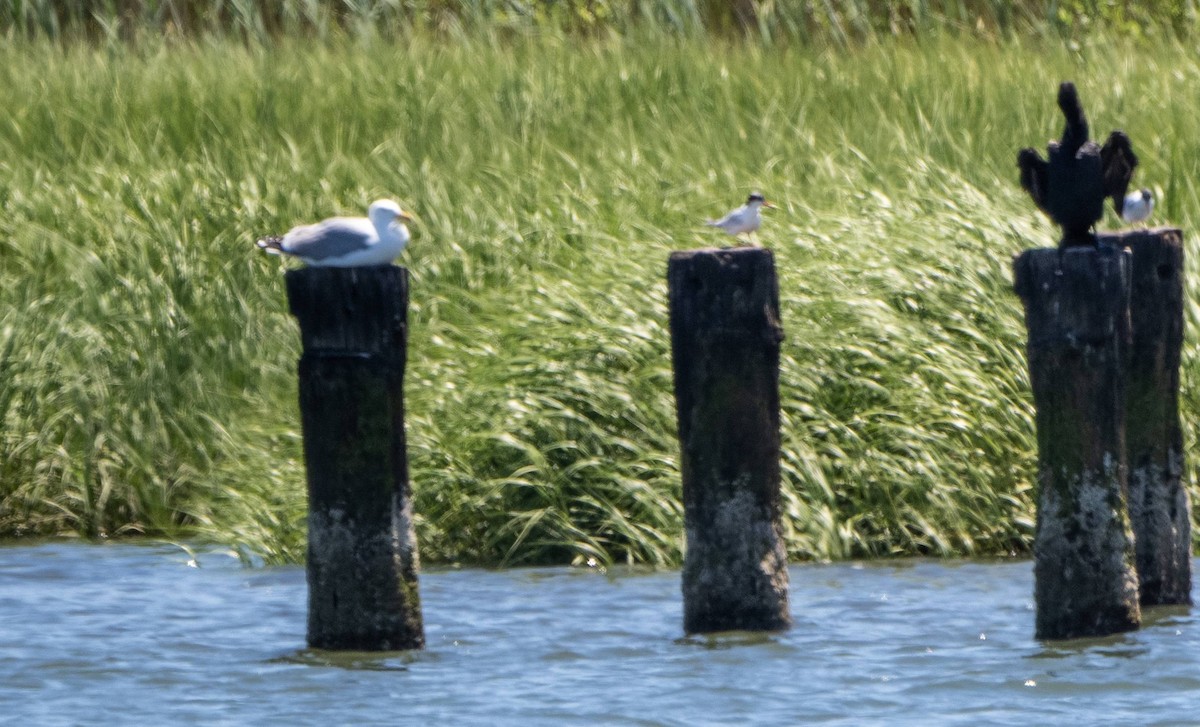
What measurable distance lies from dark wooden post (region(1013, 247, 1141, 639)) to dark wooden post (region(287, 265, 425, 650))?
1842 millimetres

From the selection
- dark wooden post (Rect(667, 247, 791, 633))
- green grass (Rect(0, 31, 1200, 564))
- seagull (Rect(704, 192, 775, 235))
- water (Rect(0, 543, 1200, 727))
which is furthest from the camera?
seagull (Rect(704, 192, 775, 235))

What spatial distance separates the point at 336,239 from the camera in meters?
7.10

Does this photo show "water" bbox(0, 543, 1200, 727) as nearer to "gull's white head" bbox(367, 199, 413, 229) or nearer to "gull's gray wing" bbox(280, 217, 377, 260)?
"gull's gray wing" bbox(280, 217, 377, 260)

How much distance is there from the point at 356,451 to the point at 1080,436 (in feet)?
6.82

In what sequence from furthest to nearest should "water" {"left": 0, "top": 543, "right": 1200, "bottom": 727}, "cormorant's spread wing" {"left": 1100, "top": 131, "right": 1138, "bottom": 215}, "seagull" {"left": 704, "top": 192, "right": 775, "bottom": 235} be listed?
"seagull" {"left": 704, "top": 192, "right": 775, "bottom": 235} → "cormorant's spread wing" {"left": 1100, "top": 131, "right": 1138, "bottom": 215} → "water" {"left": 0, "top": 543, "right": 1200, "bottom": 727}

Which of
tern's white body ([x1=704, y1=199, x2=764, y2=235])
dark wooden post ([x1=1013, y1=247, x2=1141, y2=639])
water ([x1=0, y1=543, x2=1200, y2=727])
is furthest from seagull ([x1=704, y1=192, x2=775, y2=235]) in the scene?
dark wooden post ([x1=1013, y1=247, x2=1141, y2=639])

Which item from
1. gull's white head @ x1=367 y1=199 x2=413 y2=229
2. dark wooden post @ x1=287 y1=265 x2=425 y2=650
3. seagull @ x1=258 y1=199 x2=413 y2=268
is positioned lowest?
dark wooden post @ x1=287 y1=265 x2=425 y2=650

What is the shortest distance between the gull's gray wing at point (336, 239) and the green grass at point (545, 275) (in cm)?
157

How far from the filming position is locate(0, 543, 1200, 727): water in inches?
250

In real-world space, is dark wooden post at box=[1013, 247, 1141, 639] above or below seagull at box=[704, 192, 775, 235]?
below

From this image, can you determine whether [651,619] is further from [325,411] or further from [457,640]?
[325,411]

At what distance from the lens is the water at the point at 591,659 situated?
634 cm

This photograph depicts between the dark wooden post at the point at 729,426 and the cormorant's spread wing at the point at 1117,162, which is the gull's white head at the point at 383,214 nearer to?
the dark wooden post at the point at 729,426

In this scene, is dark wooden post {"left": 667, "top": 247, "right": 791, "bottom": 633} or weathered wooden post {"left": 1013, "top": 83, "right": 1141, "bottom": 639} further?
dark wooden post {"left": 667, "top": 247, "right": 791, "bottom": 633}
